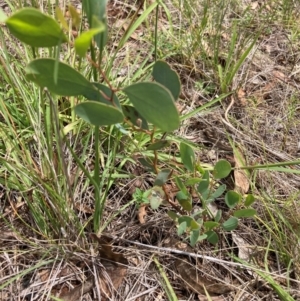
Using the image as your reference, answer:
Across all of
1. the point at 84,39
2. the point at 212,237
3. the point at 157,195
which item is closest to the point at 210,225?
the point at 212,237

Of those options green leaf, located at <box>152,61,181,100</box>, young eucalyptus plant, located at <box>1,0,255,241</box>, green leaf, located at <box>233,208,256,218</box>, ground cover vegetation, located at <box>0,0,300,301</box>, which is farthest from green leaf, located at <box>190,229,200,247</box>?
green leaf, located at <box>152,61,181,100</box>

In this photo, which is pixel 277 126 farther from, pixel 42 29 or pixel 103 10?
pixel 42 29

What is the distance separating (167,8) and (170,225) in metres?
1.07

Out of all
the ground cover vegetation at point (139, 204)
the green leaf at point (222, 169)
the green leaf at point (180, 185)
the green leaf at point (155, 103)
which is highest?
the green leaf at point (155, 103)

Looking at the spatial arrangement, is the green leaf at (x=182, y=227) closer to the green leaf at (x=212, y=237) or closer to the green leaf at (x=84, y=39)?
the green leaf at (x=212, y=237)

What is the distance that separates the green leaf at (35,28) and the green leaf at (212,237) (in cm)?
67

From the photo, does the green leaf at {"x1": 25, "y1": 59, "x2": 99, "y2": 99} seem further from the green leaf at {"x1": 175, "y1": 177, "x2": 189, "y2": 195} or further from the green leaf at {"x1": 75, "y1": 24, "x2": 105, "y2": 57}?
the green leaf at {"x1": 175, "y1": 177, "x2": 189, "y2": 195}

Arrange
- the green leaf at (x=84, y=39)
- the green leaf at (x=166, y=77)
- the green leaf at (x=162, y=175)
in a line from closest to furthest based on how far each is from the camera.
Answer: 1. the green leaf at (x=84, y=39)
2. the green leaf at (x=166, y=77)
3. the green leaf at (x=162, y=175)

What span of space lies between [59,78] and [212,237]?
24.8 inches

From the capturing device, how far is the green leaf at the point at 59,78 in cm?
62

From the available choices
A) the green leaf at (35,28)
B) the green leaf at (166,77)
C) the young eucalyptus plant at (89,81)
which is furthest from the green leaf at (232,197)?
the green leaf at (35,28)

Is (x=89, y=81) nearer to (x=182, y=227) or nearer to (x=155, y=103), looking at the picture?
(x=155, y=103)

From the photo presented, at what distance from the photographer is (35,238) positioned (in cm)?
112

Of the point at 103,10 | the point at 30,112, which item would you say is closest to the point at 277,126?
the point at 30,112
